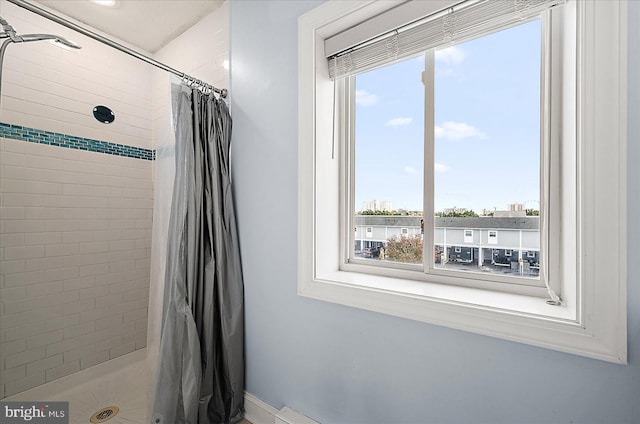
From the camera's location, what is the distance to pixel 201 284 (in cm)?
144

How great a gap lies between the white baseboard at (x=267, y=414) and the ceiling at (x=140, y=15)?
7.65ft

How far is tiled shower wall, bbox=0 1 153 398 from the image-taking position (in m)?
1.69

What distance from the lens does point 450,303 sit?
980 millimetres

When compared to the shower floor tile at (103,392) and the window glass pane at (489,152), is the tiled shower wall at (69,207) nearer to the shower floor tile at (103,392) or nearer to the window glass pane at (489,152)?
the shower floor tile at (103,392)

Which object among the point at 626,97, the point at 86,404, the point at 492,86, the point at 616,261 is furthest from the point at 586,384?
the point at 86,404

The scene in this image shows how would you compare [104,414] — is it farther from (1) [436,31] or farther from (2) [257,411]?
(1) [436,31]

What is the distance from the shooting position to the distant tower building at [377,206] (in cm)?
142

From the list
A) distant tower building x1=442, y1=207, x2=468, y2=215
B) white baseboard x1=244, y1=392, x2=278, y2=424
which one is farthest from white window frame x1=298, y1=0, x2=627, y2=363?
white baseboard x1=244, y1=392, x2=278, y2=424

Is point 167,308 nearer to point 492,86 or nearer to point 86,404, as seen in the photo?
point 86,404

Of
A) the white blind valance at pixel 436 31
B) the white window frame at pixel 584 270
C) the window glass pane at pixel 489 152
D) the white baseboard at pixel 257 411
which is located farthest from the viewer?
the white baseboard at pixel 257 411

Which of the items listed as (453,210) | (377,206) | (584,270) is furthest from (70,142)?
(584,270)

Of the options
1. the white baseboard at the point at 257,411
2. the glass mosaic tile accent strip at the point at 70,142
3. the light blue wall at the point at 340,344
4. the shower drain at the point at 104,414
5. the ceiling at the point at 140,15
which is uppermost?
the ceiling at the point at 140,15

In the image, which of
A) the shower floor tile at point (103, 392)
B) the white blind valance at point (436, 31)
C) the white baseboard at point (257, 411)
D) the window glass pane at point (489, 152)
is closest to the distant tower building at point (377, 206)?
the window glass pane at point (489, 152)

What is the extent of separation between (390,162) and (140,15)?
1.91m
